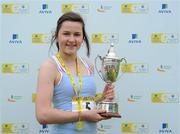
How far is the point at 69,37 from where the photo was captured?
167 cm

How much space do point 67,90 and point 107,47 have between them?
3.35 feet

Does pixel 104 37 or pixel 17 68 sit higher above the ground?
pixel 104 37

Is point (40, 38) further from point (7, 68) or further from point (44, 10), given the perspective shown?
point (7, 68)

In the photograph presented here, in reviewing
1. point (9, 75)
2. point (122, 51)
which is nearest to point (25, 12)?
point (9, 75)

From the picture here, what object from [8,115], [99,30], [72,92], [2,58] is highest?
[99,30]

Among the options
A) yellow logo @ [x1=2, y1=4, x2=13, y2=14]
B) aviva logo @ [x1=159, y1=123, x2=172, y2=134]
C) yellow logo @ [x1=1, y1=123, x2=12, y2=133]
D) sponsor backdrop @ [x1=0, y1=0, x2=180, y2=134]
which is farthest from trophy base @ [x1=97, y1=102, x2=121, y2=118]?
yellow logo @ [x1=2, y1=4, x2=13, y2=14]

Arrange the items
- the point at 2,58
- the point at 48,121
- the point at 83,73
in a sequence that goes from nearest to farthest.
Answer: the point at 48,121
the point at 83,73
the point at 2,58

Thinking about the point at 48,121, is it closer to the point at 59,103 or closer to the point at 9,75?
the point at 59,103

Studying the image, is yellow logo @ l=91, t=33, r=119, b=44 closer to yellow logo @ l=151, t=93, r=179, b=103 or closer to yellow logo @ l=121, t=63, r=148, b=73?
yellow logo @ l=121, t=63, r=148, b=73

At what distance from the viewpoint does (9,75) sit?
101 inches

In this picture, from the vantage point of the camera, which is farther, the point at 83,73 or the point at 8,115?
the point at 8,115

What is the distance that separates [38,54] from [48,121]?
3.45 feet

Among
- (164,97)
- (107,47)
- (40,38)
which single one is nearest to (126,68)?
(107,47)

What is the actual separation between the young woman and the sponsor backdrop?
0.87 m
